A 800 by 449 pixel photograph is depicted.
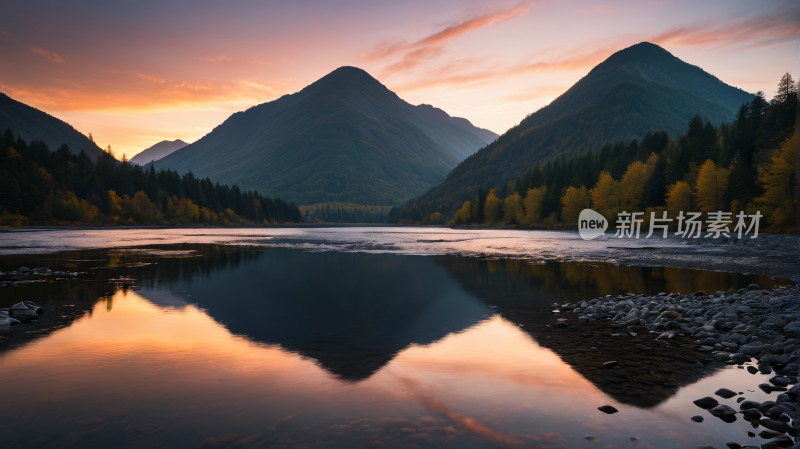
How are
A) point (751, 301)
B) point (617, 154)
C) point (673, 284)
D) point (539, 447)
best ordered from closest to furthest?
point (539, 447)
point (751, 301)
point (673, 284)
point (617, 154)

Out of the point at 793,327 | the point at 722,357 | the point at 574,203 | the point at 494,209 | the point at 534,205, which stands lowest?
the point at 722,357

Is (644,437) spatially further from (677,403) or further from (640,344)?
(640,344)

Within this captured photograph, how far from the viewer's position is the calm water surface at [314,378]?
9.47 meters

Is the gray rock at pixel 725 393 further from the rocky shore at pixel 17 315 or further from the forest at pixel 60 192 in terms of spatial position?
the forest at pixel 60 192

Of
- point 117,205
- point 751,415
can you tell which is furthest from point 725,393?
point 117,205

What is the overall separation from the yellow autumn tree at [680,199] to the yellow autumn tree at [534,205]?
6004 cm

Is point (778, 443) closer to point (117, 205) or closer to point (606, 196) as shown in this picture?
point (606, 196)

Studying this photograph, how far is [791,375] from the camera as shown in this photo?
1235 cm

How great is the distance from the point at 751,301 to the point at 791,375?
11.4m

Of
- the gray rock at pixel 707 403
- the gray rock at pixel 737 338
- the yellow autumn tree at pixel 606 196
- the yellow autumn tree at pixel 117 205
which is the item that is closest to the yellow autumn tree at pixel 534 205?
the yellow autumn tree at pixel 606 196

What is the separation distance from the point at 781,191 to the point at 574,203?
71.1 metres

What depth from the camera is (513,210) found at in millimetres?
182125

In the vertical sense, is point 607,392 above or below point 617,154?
below

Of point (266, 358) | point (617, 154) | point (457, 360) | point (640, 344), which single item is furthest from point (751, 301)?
point (617, 154)
